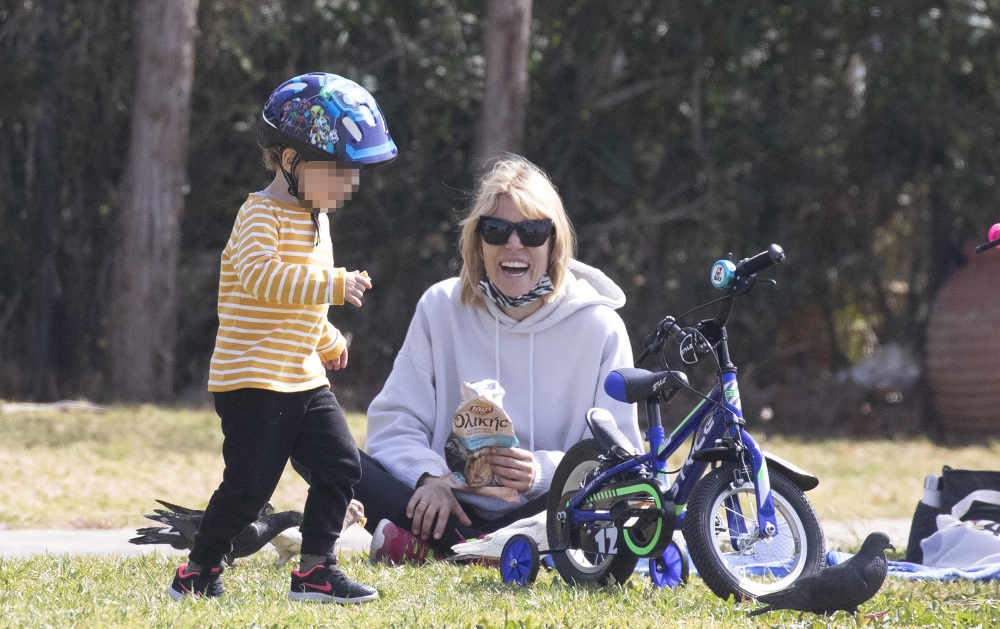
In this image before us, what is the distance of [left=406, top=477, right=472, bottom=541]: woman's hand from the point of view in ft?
15.3

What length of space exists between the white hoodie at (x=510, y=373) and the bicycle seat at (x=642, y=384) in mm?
756

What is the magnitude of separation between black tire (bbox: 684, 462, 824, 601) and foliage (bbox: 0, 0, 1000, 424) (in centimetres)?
818

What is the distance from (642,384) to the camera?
13.0ft

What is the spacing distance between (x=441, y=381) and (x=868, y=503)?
3.65m

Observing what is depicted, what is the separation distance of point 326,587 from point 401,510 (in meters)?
1.06

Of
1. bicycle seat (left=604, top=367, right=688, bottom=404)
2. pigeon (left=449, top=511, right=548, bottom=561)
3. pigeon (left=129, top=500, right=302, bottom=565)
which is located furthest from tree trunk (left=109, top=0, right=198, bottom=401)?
bicycle seat (left=604, top=367, right=688, bottom=404)

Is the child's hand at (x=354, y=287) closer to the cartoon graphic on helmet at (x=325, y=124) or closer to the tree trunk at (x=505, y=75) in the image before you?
the cartoon graphic on helmet at (x=325, y=124)

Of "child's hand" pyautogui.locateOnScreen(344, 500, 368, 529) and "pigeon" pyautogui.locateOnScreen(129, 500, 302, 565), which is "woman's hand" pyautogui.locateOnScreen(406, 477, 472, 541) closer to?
"child's hand" pyautogui.locateOnScreen(344, 500, 368, 529)

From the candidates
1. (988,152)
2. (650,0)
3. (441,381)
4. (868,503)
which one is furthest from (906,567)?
(650,0)

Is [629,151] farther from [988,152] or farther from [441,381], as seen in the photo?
[441,381]

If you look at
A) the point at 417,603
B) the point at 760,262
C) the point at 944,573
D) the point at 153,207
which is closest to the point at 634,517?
the point at 417,603

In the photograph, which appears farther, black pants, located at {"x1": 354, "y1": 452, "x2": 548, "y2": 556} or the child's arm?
black pants, located at {"x1": 354, "y1": 452, "x2": 548, "y2": 556}

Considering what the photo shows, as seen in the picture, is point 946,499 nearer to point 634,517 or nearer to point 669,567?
point 669,567

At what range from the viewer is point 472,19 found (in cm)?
1195
